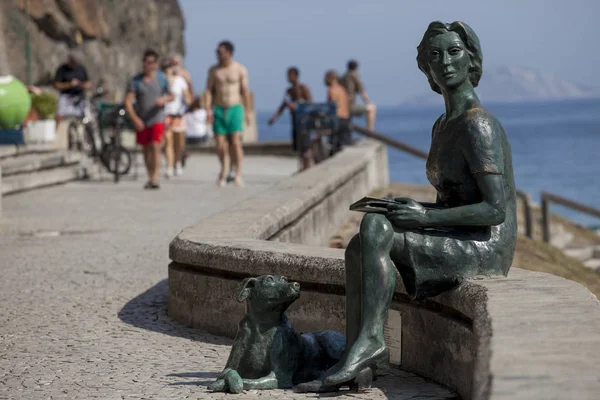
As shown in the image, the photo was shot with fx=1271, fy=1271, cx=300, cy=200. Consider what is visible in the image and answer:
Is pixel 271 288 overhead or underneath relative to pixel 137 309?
overhead

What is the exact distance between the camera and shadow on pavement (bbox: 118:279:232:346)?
725cm

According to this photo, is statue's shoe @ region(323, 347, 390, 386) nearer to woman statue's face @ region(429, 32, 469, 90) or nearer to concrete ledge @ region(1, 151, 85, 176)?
woman statue's face @ region(429, 32, 469, 90)

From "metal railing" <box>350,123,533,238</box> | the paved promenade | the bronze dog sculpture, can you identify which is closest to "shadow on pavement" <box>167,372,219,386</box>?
the paved promenade

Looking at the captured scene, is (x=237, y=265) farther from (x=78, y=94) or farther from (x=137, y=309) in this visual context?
(x=78, y=94)

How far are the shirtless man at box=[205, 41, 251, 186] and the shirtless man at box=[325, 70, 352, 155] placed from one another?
3449 millimetres

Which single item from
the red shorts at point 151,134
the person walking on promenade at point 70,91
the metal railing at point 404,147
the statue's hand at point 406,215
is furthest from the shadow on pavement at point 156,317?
the metal railing at point 404,147

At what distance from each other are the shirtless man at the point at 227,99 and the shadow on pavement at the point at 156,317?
27.1ft

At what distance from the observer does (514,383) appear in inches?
157

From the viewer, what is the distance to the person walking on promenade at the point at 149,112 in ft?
54.7

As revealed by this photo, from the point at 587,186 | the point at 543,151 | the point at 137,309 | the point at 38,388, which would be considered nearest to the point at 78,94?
the point at 137,309

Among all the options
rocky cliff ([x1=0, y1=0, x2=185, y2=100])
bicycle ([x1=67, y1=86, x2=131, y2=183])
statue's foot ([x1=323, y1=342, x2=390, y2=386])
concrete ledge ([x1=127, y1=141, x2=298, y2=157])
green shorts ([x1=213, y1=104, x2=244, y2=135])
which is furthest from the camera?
rocky cliff ([x1=0, y1=0, x2=185, y2=100])

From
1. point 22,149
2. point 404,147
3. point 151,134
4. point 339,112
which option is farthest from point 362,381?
point 404,147

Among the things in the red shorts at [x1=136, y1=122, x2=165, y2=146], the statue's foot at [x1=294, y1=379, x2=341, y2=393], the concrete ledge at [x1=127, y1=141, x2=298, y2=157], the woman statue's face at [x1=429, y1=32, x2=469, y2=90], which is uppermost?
the woman statue's face at [x1=429, y1=32, x2=469, y2=90]

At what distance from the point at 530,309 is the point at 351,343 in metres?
0.88
